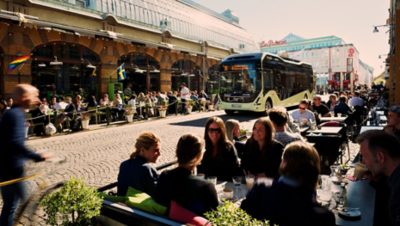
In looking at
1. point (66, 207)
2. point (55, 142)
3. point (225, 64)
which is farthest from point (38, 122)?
point (66, 207)

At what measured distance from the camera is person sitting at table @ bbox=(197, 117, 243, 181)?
480cm

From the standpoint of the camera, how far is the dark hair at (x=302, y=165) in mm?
2633

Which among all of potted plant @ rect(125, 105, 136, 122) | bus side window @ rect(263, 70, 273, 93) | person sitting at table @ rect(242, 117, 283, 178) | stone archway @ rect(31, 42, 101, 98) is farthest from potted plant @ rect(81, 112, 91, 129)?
person sitting at table @ rect(242, 117, 283, 178)

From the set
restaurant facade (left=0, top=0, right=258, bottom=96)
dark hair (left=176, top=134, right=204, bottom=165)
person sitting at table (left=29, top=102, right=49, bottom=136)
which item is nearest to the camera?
dark hair (left=176, top=134, right=204, bottom=165)

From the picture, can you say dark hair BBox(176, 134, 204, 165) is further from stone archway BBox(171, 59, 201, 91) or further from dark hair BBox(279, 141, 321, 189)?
stone archway BBox(171, 59, 201, 91)

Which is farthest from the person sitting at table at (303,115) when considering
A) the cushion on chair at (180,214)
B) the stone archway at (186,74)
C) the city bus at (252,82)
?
the stone archway at (186,74)

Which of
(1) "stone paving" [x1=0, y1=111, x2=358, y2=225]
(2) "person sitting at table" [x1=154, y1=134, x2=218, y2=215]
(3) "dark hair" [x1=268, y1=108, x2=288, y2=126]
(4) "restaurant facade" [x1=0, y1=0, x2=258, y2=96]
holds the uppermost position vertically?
(4) "restaurant facade" [x1=0, y1=0, x2=258, y2=96]

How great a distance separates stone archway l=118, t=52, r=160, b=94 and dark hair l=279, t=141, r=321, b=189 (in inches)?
868

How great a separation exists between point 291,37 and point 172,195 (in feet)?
683

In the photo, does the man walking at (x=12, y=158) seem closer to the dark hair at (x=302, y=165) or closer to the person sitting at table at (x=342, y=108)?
the dark hair at (x=302, y=165)

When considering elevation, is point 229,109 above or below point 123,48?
below

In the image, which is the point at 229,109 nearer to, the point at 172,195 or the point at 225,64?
the point at 225,64

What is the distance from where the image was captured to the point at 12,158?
13.0 ft

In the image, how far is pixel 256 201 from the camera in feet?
9.07
